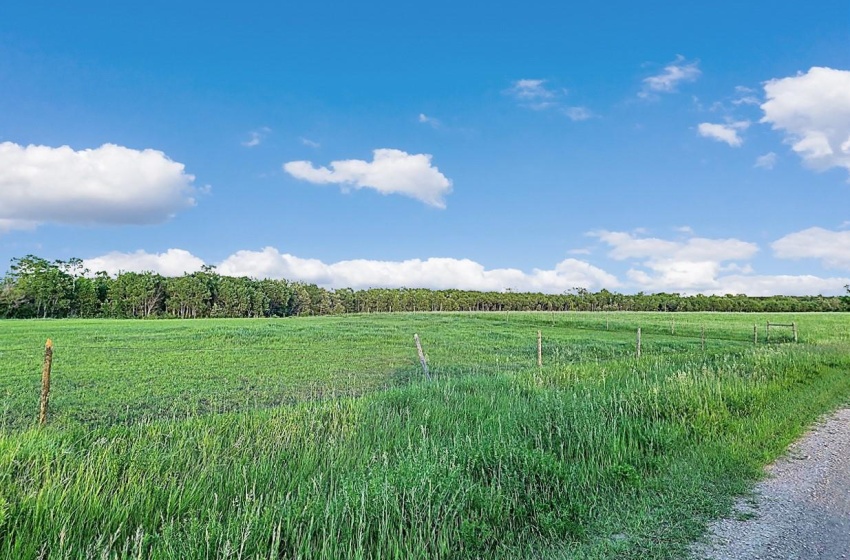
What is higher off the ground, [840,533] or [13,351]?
[840,533]

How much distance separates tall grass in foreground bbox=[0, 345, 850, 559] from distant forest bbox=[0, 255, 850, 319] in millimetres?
118434

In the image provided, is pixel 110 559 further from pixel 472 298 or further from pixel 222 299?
pixel 472 298

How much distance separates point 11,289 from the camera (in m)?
96.0

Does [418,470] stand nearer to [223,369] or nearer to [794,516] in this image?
[794,516]

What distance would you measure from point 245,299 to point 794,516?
137 m

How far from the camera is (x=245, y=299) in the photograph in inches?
5157

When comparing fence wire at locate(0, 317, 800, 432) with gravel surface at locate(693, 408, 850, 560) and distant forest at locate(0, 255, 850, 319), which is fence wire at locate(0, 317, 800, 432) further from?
distant forest at locate(0, 255, 850, 319)

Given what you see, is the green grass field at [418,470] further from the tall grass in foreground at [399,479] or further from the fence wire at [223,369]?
the fence wire at [223,369]

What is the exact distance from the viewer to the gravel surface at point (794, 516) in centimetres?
423

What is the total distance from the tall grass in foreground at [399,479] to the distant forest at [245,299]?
11843 cm

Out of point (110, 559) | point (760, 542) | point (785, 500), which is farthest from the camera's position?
point (785, 500)

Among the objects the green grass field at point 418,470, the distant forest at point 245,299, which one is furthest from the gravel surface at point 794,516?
the distant forest at point 245,299

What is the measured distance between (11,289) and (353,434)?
400 feet

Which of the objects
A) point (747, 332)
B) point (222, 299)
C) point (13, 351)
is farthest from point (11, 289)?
point (747, 332)
